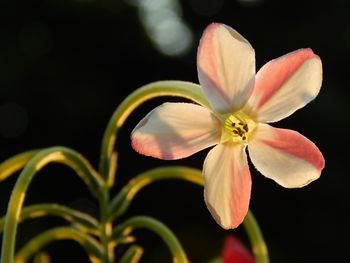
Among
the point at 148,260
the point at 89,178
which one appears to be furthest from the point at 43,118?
the point at 89,178

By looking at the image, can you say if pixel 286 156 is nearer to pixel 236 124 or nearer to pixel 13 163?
pixel 236 124

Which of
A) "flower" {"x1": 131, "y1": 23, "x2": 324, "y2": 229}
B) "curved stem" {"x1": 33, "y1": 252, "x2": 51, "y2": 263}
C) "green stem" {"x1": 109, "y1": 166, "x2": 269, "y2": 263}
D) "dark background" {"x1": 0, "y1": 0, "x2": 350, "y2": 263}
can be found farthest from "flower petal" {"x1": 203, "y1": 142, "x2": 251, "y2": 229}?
"dark background" {"x1": 0, "y1": 0, "x2": 350, "y2": 263}

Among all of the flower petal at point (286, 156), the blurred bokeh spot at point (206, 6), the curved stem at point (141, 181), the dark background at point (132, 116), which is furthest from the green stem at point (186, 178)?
the blurred bokeh spot at point (206, 6)

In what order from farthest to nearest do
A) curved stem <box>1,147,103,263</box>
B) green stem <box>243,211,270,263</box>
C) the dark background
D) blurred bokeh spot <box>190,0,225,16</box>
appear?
blurred bokeh spot <box>190,0,225,16</box>, the dark background, green stem <box>243,211,270,263</box>, curved stem <box>1,147,103,263</box>

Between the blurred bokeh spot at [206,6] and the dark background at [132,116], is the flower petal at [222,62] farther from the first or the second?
the blurred bokeh spot at [206,6]

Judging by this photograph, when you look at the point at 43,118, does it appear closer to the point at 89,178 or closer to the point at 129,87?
the point at 129,87

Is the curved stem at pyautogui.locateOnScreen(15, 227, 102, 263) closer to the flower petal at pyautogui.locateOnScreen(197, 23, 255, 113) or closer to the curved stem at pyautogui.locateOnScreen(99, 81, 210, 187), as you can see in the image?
the curved stem at pyautogui.locateOnScreen(99, 81, 210, 187)

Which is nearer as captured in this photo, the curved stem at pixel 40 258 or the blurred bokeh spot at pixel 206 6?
the curved stem at pixel 40 258

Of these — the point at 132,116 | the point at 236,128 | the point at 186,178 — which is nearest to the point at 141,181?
the point at 186,178
